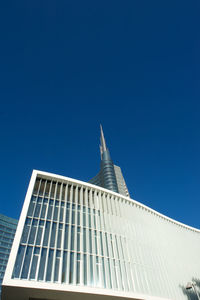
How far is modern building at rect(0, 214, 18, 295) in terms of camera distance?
333 ft

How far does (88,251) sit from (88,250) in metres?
0.12

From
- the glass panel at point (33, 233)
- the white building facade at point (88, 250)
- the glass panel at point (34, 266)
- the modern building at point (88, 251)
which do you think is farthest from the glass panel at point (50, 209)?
the glass panel at point (34, 266)

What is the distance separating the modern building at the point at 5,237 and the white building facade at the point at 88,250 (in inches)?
3786

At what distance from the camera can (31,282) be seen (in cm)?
1738

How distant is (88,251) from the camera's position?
74.1 ft

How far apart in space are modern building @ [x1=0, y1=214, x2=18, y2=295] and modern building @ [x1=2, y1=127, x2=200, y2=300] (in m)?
96.2

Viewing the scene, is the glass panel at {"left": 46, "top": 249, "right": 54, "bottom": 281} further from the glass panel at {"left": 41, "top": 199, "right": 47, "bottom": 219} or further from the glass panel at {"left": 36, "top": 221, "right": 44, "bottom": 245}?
the glass panel at {"left": 41, "top": 199, "right": 47, "bottom": 219}

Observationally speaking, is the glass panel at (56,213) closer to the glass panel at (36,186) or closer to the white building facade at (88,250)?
the white building facade at (88,250)

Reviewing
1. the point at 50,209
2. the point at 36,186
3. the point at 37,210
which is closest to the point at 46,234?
the point at 37,210

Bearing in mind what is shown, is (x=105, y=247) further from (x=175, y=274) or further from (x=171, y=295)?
(x=175, y=274)

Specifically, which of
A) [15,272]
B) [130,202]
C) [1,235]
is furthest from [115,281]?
[1,235]

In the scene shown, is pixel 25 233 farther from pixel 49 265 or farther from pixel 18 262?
pixel 49 265

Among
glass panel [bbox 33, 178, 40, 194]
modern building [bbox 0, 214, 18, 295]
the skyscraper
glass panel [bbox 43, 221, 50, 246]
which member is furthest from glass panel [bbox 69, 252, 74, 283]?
modern building [bbox 0, 214, 18, 295]

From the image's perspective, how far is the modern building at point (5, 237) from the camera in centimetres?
10156
